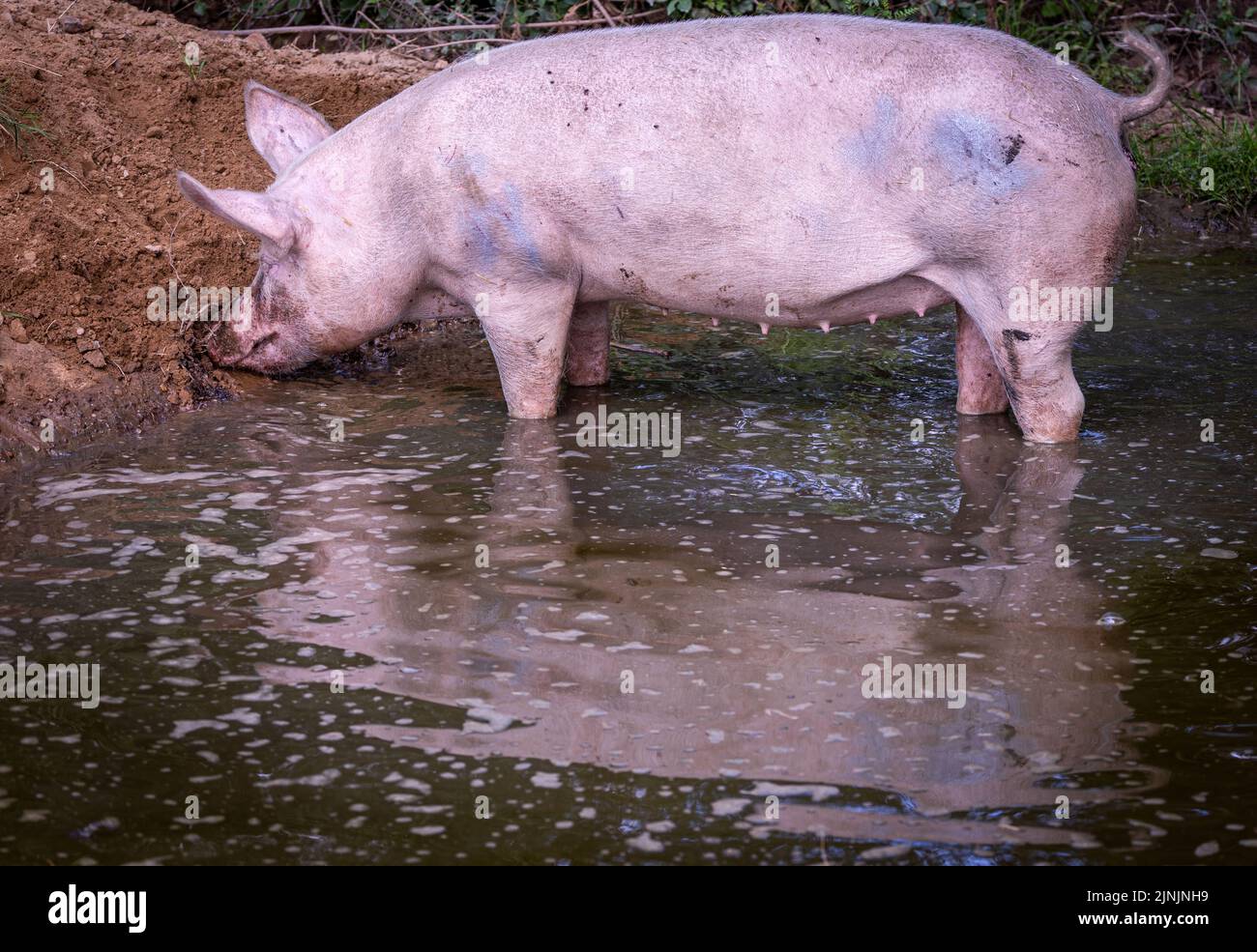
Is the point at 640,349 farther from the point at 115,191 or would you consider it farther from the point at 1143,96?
the point at 1143,96

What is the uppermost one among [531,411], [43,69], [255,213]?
[43,69]

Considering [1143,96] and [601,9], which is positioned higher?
[601,9]

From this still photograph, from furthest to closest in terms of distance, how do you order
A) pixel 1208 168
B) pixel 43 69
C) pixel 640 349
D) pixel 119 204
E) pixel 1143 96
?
pixel 1208 168 < pixel 640 349 < pixel 43 69 < pixel 119 204 < pixel 1143 96

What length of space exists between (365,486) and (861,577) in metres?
1.69

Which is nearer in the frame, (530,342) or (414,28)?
(530,342)

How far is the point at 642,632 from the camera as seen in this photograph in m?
3.85

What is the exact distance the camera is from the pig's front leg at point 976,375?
5598 millimetres

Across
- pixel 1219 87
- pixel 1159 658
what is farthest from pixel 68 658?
pixel 1219 87

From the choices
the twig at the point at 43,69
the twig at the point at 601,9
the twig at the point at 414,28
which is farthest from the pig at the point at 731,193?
the twig at the point at 601,9

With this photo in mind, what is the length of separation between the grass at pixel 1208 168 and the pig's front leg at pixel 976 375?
125 inches

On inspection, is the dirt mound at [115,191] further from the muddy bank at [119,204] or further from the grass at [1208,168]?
the grass at [1208,168]

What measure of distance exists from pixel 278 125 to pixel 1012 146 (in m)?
2.86

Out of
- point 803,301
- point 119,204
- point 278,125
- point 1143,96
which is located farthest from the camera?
point 119,204

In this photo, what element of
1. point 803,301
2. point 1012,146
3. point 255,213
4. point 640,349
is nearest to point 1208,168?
point 640,349
